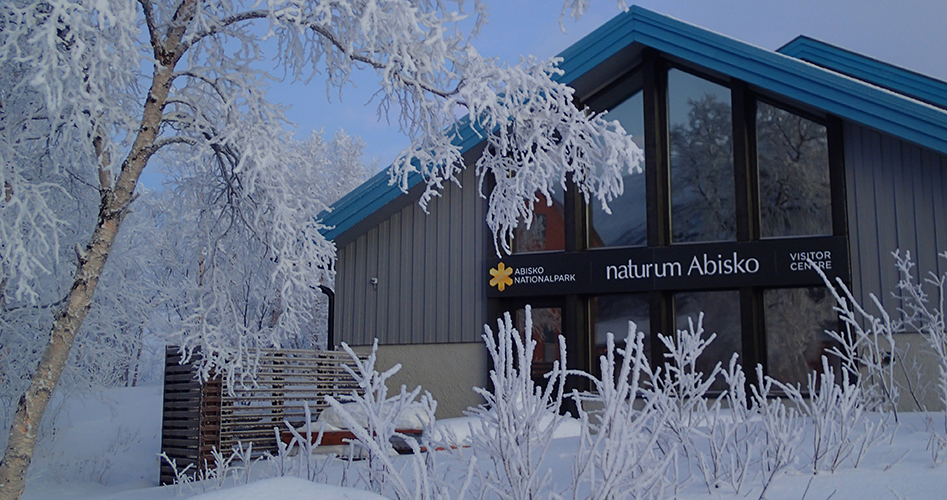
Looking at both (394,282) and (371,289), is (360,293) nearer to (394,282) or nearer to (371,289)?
(371,289)

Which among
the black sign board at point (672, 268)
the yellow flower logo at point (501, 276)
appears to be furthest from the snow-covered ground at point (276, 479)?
the black sign board at point (672, 268)

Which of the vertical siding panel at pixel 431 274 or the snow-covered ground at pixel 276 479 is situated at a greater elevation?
the vertical siding panel at pixel 431 274

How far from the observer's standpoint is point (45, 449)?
491 inches

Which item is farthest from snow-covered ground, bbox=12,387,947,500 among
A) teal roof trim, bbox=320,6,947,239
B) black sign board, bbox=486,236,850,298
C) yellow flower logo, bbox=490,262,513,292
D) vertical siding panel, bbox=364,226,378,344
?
teal roof trim, bbox=320,6,947,239

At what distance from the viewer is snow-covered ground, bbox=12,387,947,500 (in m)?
3.51

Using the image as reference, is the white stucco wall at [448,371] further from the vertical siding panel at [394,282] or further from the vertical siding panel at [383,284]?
the vertical siding panel at [383,284]

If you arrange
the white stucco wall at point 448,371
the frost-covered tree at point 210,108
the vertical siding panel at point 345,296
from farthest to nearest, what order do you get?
the vertical siding panel at point 345,296, the white stucco wall at point 448,371, the frost-covered tree at point 210,108

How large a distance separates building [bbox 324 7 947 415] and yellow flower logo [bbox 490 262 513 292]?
0.15ft

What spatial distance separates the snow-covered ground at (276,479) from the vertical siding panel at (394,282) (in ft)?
11.1

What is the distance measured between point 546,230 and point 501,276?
41.4 inches

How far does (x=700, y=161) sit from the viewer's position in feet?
42.6

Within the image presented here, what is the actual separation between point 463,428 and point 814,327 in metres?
5.21

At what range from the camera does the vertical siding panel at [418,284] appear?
46.4ft

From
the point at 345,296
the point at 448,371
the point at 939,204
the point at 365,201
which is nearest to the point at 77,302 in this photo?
the point at 365,201
